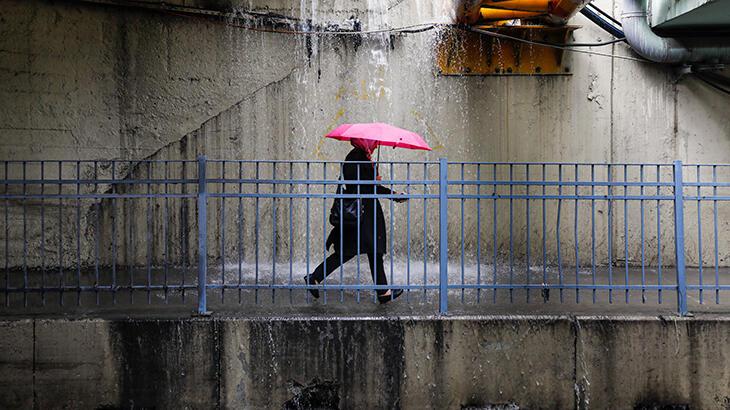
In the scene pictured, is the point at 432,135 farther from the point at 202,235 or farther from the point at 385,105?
the point at 202,235

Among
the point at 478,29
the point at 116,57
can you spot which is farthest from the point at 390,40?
the point at 116,57

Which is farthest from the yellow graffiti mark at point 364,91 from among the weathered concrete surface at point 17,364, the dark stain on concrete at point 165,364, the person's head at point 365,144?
the weathered concrete surface at point 17,364

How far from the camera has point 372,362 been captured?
17.8ft

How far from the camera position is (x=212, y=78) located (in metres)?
9.47

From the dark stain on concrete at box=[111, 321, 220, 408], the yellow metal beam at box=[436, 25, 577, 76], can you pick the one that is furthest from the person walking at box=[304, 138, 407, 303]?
the yellow metal beam at box=[436, 25, 577, 76]

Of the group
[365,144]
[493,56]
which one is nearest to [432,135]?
[493,56]

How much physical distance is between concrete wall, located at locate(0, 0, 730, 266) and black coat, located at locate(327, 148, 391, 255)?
3246 millimetres

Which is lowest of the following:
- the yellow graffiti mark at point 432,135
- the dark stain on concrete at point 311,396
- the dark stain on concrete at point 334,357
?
the dark stain on concrete at point 311,396

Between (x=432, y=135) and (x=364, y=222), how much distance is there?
3.79m

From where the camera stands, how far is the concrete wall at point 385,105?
30.6 feet

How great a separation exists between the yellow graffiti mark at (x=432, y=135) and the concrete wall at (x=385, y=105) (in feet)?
0.07

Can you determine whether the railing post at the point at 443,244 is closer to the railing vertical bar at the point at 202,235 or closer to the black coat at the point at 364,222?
the black coat at the point at 364,222

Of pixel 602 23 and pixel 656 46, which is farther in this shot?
pixel 602 23

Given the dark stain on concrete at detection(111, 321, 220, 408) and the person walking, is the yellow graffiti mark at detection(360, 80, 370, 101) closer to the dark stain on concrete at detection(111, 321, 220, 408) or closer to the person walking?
the person walking
